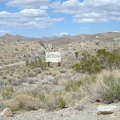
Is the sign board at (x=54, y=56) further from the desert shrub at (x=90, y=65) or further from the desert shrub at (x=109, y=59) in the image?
the desert shrub at (x=109, y=59)

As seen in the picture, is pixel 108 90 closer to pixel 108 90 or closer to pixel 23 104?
pixel 108 90

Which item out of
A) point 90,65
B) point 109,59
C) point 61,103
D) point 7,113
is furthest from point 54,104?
point 90,65

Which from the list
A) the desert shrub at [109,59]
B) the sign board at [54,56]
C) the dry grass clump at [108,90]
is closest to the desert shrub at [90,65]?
the desert shrub at [109,59]

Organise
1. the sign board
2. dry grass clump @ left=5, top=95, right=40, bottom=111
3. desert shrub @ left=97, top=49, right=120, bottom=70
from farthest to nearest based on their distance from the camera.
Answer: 1. the sign board
2. desert shrub @ left=97, top=49, right=120, bottom=70
3. dry grass clump @ left=5, top=95, right=40, bottom=111

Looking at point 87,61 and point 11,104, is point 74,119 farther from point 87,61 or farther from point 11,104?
point 87,61

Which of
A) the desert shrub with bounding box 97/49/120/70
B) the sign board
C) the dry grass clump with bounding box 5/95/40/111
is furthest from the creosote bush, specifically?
the sign board

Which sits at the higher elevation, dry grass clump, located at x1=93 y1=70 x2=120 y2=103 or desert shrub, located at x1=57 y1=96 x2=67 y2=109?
dry grass clump, located at x1=93 y1=70 x2=120 y2=103

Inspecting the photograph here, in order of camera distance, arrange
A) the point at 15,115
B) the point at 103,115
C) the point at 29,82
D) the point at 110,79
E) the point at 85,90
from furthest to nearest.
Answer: the point at 29,82
the point at 85,90
the point at 110,79
the point at 15,115
the point at 103,115

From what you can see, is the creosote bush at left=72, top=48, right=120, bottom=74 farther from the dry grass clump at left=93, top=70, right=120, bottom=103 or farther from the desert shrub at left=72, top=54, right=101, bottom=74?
the dry grass clump at left=93, top=70, right=120, bottom=103

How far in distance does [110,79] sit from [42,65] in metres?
29.4

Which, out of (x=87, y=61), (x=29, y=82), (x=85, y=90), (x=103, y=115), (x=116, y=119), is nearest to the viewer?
(x=116, y=119)

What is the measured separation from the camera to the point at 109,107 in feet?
34.0

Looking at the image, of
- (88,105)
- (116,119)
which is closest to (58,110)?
(88,105)

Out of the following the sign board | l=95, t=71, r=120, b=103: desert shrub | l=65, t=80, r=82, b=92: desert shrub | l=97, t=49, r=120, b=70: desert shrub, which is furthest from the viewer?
the sign board
